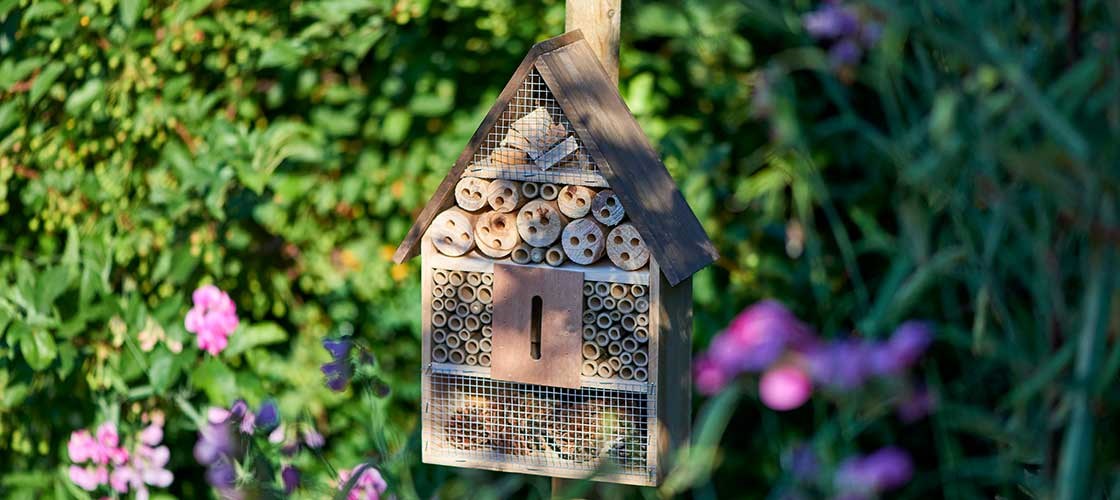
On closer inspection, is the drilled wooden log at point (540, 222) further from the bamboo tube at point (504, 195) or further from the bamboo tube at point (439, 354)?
the bamboo tube at point (439, 354)

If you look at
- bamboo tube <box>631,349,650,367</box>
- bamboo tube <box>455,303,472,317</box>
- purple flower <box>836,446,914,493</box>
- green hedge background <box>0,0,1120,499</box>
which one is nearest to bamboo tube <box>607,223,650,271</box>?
bamboo tube <box>631,349,650,367</box>

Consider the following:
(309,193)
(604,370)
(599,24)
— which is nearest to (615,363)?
(604,370)

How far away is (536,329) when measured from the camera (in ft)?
5.19

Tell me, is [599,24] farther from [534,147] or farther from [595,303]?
[595,303]

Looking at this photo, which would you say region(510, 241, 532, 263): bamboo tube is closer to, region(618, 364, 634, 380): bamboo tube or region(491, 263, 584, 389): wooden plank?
region(491, 263, 584, 389): wooden plank

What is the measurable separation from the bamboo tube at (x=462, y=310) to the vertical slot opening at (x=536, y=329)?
84 millimetres

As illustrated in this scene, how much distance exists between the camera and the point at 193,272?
249 centimetres

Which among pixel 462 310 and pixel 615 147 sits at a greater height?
pixel 615 147

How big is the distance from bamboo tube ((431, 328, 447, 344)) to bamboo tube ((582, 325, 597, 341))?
192mm

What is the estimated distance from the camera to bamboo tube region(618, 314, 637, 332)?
4.96 feet

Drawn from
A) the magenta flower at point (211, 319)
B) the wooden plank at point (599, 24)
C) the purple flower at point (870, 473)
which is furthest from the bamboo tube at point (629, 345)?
the magenta flower at point (211, 319)

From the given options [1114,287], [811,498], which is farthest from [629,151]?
[1114,287]

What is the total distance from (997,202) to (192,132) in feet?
6.29

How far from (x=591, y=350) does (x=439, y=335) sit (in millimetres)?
208
